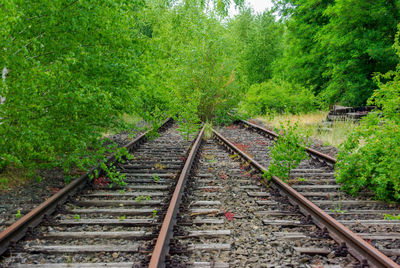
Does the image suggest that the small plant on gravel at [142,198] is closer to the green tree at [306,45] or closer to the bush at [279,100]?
the bush at [279,100]

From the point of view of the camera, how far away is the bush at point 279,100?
17.2 m

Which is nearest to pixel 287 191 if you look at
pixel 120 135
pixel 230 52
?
pixel 120 135

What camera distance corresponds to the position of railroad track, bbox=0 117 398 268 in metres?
3.17

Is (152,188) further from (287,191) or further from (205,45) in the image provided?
(205,45)

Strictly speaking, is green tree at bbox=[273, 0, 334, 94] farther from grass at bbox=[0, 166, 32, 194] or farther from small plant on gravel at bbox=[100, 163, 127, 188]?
grass at bbox=[0, 166, 32, 194]

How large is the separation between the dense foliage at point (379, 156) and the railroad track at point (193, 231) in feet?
1.83

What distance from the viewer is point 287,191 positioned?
5055mm

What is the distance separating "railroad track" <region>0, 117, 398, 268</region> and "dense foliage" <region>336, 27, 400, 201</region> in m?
0.56

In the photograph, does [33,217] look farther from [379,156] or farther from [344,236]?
[379,156]

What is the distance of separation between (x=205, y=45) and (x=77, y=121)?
472 inches

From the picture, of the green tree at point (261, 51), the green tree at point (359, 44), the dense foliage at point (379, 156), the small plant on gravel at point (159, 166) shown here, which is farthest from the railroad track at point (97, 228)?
the green tree at point (261, 51)

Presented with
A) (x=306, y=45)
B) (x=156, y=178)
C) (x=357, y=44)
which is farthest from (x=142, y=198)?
(x=306, y=45)

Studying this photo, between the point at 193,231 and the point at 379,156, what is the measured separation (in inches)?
145

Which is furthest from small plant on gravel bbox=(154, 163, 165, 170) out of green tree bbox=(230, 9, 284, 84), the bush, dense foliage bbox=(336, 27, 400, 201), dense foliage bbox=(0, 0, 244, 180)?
green tree bbox=(230, 9, 284, 84)
